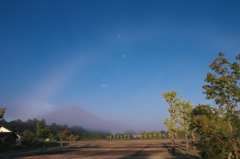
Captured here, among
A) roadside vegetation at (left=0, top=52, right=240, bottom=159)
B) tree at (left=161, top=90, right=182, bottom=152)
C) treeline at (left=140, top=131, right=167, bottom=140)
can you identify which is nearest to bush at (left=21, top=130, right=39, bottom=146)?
roadside vegetation at (left=0, top=52, right=240, bottom=159)

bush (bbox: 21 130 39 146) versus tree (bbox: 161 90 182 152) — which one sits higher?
tree (bbox: 161 90 182 152)

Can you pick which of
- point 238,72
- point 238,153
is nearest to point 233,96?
point 238,72

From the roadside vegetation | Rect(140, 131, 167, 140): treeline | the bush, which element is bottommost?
Rect(140, 131, 167, 140): treeline

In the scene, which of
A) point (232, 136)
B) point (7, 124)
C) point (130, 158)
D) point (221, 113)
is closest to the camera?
point (232, 136)

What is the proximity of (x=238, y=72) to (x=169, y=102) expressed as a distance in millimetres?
11382

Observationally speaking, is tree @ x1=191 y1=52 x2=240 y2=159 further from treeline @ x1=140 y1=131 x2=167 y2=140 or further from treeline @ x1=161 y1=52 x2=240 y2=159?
treeline @ x1=140 y1=131 x2=167 y2=140

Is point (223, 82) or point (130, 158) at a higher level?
point (223, 82)

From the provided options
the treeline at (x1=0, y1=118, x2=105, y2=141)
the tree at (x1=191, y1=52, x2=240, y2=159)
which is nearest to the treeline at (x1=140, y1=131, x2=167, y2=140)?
the treeline at (x1=0, y1=118, x2=105, y2=141)

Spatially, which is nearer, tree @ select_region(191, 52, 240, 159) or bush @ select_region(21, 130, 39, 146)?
tree @ select_region(191, 52, 240, 159)

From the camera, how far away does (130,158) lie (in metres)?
20.2

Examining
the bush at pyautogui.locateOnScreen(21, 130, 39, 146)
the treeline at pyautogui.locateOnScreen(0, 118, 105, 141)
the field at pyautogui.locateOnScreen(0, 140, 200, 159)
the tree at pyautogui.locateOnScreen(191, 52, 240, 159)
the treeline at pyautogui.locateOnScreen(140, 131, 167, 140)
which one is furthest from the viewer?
the treeline at pyautogui.locateOnScreen(140, 131, 167, 140)

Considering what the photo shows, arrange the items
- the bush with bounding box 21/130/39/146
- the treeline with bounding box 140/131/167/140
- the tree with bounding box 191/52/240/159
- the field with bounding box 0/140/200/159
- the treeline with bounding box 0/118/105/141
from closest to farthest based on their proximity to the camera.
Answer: the tree with bounding box 191/52/240/159
the field with bounding box 0/140/200/159
the bush with bounding box 21/130/39/146
the treeline with bounding box 0/118/105/141
the treeline with bounding box 140/131/167/140

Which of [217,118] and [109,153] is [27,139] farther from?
[217,118]

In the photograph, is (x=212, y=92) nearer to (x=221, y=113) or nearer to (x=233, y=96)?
(x=233, y=96)
